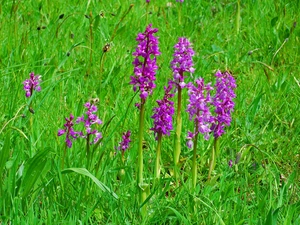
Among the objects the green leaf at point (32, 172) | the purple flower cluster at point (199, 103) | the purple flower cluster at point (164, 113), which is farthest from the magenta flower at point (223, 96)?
the green leaf at point (32, 172)

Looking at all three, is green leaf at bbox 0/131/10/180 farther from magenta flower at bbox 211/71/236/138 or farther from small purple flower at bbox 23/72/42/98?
magenta flower at bbox 211/71/236/138

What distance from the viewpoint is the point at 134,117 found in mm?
3111

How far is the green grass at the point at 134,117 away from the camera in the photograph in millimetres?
2250

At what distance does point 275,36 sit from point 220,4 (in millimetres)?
855

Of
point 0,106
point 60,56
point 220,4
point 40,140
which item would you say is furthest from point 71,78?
point 220,4

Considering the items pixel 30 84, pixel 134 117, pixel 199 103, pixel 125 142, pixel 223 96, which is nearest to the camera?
pixel 199 103

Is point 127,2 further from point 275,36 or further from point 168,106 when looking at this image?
point 168,106

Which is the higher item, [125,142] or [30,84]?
[30,84]

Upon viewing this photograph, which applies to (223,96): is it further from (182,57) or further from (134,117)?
(134,117)

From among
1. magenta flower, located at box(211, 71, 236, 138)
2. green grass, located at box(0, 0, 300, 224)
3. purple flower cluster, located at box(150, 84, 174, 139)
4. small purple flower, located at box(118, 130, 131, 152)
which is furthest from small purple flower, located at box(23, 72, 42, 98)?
magenta flower, located at box(211, 71, 236, 138)

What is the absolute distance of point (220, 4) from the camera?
16.1ft

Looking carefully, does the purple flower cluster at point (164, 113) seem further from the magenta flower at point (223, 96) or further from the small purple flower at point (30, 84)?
the small purple flower at point (30, 84)

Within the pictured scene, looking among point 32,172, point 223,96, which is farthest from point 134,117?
point 32,172

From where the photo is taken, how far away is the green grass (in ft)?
7.38
